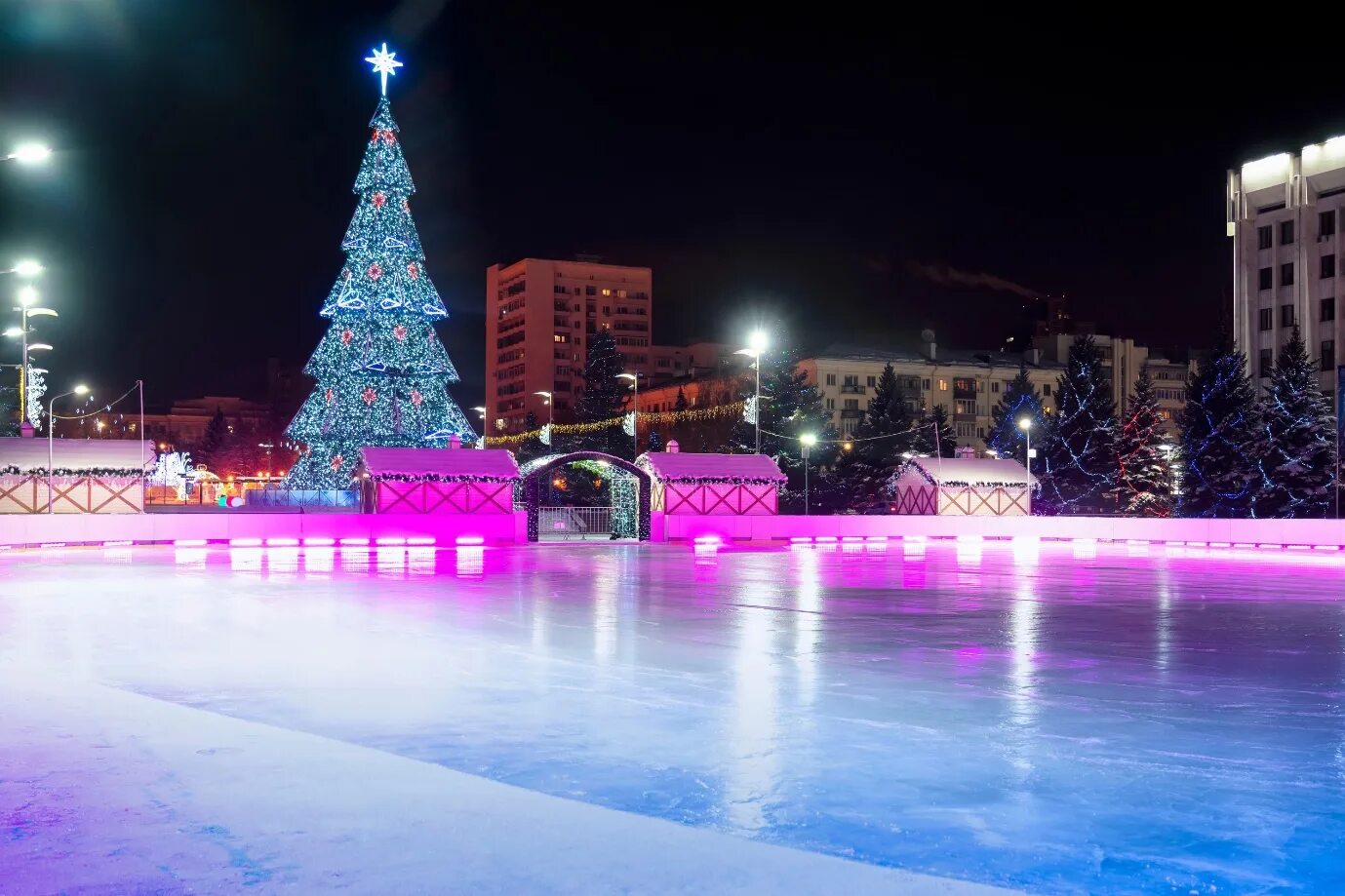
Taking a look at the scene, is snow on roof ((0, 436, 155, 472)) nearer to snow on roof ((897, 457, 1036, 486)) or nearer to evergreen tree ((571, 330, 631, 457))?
snow on roof ((897, 457, 1036, 486))

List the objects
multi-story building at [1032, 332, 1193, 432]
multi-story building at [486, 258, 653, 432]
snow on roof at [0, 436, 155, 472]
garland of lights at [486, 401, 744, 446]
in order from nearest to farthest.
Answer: snow on roof at [0, 436, 155, 472] < garland of lights at [486, 401, 744, 446] < multi-story building at [1032, 332, 1193, 432] < multi-story building at [486, 258, 653, 432]

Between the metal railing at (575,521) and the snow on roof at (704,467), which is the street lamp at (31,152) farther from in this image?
the metal railing at (575,521)

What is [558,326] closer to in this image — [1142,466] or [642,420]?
[642,420]

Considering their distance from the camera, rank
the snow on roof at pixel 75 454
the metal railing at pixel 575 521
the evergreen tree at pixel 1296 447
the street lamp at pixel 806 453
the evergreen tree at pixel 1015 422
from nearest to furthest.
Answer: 1. the snow on roof at pixel 75 454
2. the street lamp at pixel 806 453
3. the metal railing at pixel 575 521
4. the evergreen tree at pixel 1296 447
5. the evergreen tree at pixel 1015 422

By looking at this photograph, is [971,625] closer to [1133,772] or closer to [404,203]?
[1133,772]

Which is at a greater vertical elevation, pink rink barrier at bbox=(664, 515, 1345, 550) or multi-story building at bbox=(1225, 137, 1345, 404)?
multi-story building at bbox=(1225, 137, 1345, 404)

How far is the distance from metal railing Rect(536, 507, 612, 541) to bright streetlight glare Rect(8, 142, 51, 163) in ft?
129

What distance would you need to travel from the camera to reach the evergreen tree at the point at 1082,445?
2867 inches

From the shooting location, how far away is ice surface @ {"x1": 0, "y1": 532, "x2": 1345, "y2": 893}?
6758mm

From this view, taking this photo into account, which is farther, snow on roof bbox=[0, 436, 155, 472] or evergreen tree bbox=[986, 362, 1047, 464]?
evergreen tree bbox=[986, 362, 1047, 464]

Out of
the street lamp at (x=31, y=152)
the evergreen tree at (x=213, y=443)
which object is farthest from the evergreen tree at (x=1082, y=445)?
the evergreen tree at (x=213, y=443)

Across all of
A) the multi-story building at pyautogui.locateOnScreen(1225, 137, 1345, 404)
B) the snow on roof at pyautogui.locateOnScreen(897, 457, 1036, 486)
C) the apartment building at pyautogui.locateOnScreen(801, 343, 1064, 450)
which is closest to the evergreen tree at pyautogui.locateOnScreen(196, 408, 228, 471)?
the apartment building at pyautogui.locateOnScreen(801, 343, 1064, 450)

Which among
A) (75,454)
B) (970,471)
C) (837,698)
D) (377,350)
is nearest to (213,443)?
(377,350)

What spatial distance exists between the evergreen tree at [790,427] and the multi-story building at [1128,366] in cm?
5888
